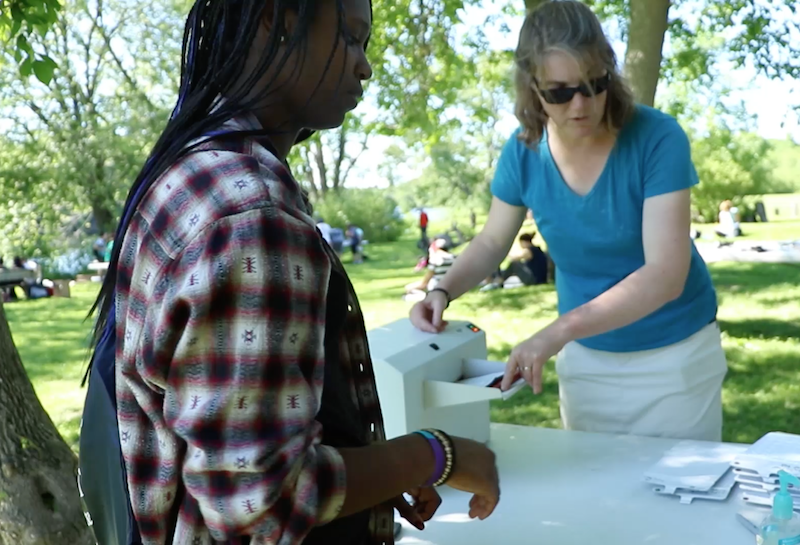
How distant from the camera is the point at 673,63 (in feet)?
28.6

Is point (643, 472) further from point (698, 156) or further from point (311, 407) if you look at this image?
point (698, 156)

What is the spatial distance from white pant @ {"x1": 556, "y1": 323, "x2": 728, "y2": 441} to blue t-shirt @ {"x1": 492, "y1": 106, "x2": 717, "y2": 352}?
0.03 metres

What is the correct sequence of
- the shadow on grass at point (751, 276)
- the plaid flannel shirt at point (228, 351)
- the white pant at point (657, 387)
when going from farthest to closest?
1. the shadow on grass at point (751, 276)
2. the white pant at point (657, 387)
3. the plaid flannel shirt at point (228, 351)

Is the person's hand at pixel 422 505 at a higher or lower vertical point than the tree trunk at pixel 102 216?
higher

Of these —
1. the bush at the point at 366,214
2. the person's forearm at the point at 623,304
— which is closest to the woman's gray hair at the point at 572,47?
the person's forearm at the point at 623,304

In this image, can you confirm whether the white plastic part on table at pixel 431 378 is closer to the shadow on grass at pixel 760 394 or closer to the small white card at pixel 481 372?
the small white card at pixel 481 372

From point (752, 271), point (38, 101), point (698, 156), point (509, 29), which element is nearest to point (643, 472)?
point (509, 29)

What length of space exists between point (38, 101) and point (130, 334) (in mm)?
17417

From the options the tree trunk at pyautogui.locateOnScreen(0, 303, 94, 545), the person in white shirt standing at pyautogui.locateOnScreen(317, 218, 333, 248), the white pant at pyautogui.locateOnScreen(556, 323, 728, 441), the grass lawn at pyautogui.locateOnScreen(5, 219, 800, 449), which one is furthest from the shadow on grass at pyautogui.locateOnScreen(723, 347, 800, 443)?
the tree trunk at pyautogui.locateOnScreen(0, 303, 94, 545)

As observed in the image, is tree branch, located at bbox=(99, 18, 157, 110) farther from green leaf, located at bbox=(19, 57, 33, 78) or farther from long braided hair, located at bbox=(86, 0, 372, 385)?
long braided hair, located at bbox=(86, 0, 372, 385)

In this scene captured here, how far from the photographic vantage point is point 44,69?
8.60ft

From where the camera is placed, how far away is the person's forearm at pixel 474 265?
2135mm

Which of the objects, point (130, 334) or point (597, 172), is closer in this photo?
point (130, 334)

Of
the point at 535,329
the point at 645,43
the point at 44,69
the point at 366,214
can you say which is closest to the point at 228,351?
the point at 44,69
